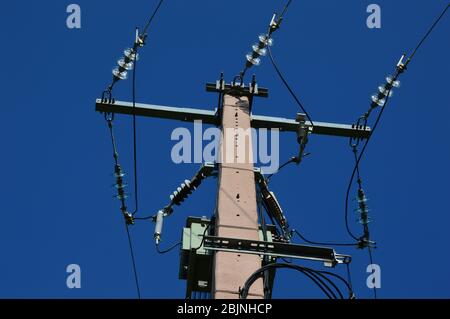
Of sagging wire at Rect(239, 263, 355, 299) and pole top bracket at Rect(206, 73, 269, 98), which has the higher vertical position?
pole top bracket at Rect(206, 73, 269, 98)

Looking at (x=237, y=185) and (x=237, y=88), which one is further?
(x=237, y=88)

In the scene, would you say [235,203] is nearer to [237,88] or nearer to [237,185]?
[237,185]

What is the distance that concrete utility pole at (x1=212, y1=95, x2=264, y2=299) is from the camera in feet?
24.7

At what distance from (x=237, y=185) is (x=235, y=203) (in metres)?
0.35

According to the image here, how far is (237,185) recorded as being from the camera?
8773mm

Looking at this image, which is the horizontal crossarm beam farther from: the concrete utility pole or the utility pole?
the concrete utility pole

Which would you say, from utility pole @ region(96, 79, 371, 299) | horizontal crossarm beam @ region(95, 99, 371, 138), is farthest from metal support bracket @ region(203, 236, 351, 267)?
horizontal crossarm beam @ region(95, 99, 371, 138)

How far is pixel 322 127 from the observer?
1148cm

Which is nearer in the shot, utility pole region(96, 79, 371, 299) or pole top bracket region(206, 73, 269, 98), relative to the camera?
utility pole region(96, 79, 371, 299)

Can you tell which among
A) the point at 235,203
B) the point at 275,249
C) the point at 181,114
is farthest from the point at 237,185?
the point at 181,114

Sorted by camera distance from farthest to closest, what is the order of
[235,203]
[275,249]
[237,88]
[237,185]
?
[237,88] → [237,185] → [235,203] → [275,249]
